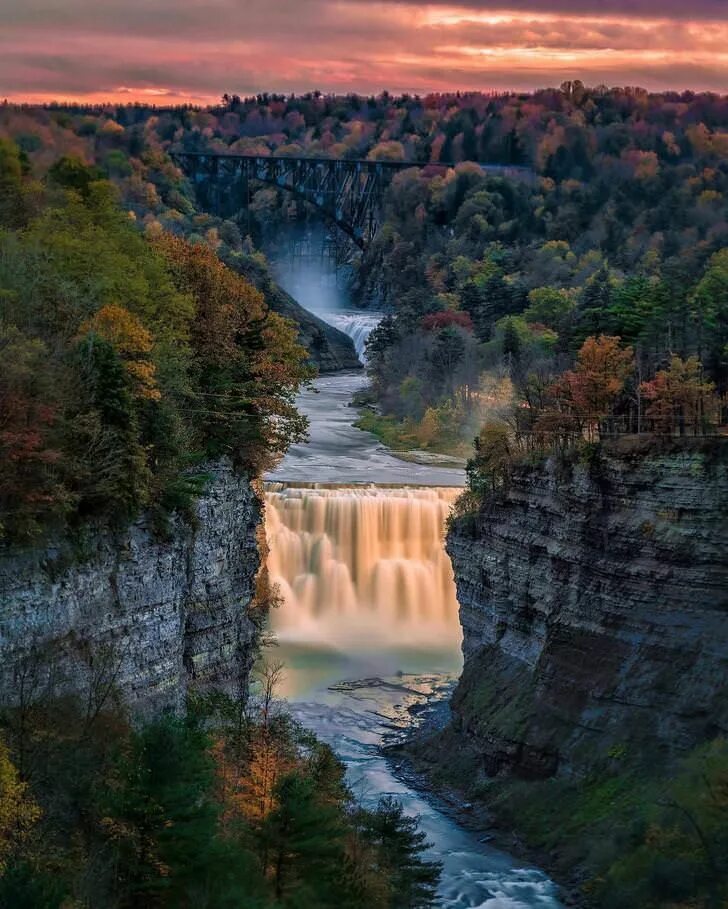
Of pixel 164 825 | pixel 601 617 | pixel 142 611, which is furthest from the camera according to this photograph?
pixel 601 617

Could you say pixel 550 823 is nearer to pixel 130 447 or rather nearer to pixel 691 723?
pixel 691 723

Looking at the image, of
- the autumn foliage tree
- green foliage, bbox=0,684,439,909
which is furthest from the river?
green foliage, bbox=0,684,439,909

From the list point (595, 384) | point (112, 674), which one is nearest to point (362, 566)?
point (595, 384)

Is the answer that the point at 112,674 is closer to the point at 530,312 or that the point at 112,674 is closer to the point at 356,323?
the point at 530,312

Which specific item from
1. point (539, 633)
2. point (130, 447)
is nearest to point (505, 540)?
point (539, 633)

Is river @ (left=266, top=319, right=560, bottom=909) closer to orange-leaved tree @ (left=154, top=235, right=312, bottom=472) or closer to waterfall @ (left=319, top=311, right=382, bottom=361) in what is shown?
orange-leaved tree @ (left=154, top=235, right=312, bottom=472)

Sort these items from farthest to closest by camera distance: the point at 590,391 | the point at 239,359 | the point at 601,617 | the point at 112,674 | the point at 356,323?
the point at 356,323 → the point at 590,391 → the point at 239,359 → the point at 601,617 → the point at 112,674

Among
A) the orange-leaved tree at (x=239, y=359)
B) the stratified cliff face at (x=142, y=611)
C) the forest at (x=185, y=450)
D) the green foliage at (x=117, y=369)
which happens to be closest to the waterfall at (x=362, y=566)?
the forest at (x=185, y=450)
